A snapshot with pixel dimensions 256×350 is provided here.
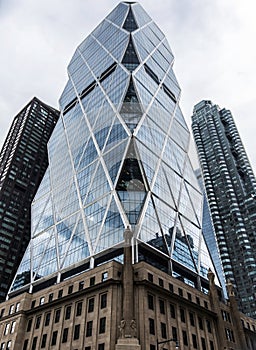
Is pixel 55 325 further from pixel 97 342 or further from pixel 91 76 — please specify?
pixel 91 76

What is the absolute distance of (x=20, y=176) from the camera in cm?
13650

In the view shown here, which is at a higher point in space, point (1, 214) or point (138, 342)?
point (1, 214)

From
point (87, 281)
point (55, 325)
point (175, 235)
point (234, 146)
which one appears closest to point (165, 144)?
point (175, 235)

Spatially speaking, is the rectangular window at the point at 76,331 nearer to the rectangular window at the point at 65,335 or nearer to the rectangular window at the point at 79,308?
the rectangular window at the point at 79,308

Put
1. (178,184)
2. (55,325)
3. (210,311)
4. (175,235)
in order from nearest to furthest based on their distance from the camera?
(55,325), (210,311), (175,235), (178,184)

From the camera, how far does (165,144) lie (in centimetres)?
9762

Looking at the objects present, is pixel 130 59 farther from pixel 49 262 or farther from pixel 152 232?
pixel 49 262

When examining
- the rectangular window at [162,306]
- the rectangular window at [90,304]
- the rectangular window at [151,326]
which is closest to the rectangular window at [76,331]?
the rectangular window at [90,304]

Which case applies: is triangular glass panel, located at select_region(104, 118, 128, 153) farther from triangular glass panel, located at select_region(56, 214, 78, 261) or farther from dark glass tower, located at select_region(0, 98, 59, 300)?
dark glass tower, located at select_region(0, 98, 59, 300)

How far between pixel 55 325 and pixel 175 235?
110ft

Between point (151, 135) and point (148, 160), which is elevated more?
point (151, 135)

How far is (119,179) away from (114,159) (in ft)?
24.8

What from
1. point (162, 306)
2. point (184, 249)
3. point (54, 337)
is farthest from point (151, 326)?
point (184, 249)

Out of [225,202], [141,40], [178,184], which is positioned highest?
[141,40]
